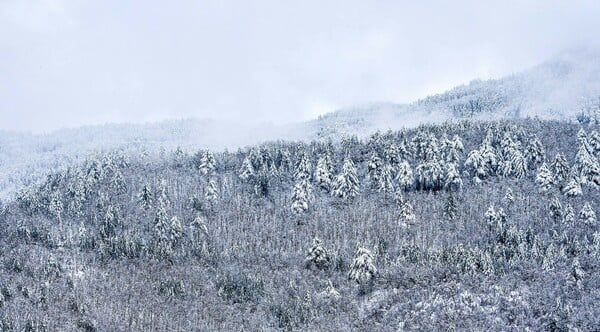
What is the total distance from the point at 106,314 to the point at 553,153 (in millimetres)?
132378

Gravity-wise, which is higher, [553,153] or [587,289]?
[553,153]

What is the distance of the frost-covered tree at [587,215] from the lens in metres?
153

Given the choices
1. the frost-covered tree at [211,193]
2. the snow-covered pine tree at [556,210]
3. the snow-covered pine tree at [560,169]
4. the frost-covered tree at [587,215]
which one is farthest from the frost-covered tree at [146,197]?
the frost-covered tree at [587,215]

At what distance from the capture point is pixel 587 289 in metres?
126

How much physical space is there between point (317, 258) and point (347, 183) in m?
38.4

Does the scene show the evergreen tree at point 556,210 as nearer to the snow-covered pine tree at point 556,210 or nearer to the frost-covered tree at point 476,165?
the snow-covered pine tree at point 556,210

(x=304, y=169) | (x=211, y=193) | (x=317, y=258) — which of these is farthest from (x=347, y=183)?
(x=211, y=193)

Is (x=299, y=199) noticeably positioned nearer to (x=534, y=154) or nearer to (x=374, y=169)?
(x=374, y=169)

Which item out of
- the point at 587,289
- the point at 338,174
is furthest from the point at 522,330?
the point at 338,174

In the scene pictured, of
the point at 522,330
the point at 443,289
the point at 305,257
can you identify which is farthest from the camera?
the point at 305,257

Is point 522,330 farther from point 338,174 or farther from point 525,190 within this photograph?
point 338,174

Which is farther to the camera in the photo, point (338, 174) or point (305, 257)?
point (338, 174)

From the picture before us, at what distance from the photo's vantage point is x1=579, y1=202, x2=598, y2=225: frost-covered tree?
153m

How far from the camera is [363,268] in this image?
14775 cm
